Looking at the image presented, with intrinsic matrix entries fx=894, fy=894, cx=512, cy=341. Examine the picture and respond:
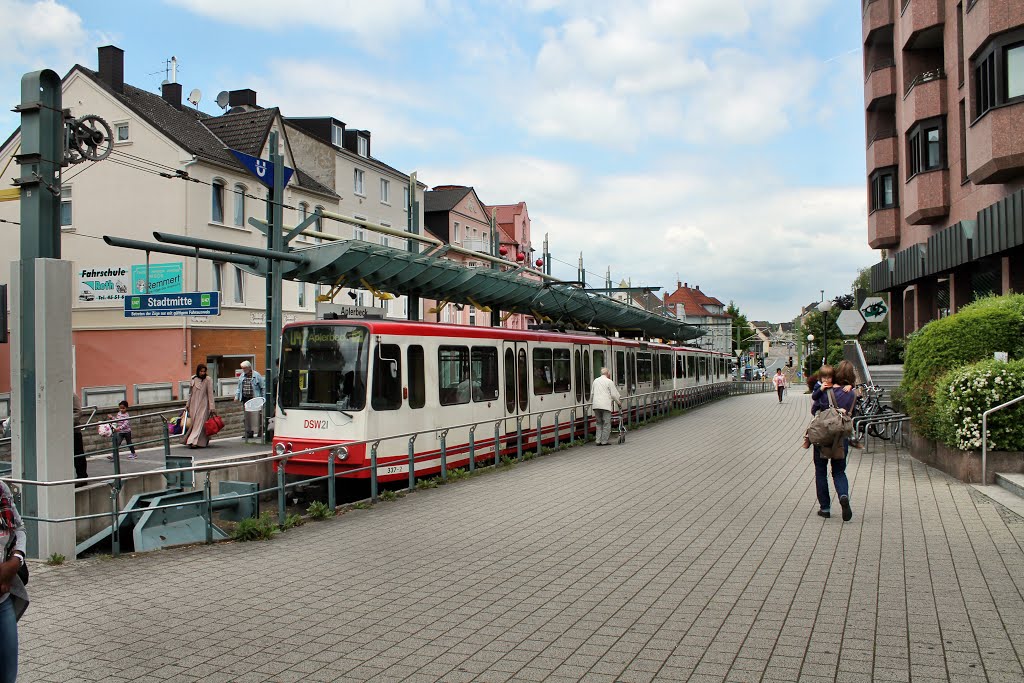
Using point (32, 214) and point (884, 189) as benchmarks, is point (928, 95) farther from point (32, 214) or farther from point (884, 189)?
point (32, 214)

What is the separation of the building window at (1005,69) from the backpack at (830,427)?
46.7 feet

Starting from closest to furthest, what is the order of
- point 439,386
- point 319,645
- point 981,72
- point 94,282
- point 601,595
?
1. point 319,645
2. point 601,595
3. point 439,386
4. point 981,72
5. point 94,282

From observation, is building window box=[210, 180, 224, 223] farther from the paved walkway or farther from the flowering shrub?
the flowering shrub

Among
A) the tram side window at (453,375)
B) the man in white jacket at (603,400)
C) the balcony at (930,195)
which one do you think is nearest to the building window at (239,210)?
the man in white jacket at (603,400)

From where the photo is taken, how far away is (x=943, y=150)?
89.7 feet

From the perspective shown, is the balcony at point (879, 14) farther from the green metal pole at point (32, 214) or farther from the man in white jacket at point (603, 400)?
the green metal pole at point (32, 214)

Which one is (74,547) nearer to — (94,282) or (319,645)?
(319,645)

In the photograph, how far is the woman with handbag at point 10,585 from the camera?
147 inches

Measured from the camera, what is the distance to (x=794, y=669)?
505 centimetres

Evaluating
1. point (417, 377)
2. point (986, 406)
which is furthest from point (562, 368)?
point (986, 406)

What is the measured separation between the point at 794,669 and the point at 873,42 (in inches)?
1427

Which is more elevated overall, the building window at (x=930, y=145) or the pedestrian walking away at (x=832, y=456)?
the building window at (x=930, y=145)

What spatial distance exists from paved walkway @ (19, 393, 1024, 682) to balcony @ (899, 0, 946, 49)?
21.0 meters

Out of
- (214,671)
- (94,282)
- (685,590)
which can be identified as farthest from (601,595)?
(94,282)
